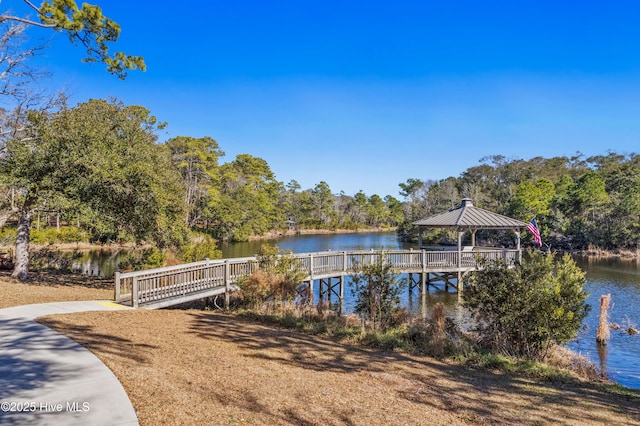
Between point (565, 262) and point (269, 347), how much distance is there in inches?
284

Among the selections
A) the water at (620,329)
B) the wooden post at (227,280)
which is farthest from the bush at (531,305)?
the wooden post at (227,280)

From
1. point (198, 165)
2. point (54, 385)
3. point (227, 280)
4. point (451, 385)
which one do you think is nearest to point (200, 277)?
point (227, 280)

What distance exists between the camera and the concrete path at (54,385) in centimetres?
414

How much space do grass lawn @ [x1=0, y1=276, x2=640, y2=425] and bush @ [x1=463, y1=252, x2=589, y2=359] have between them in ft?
5.12

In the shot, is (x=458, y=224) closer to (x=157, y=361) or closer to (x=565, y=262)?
(x=565, y=262)

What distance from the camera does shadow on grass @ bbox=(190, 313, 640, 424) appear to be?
543cm

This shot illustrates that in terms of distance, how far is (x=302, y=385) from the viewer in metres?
5.70

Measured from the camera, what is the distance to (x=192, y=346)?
7.20 m

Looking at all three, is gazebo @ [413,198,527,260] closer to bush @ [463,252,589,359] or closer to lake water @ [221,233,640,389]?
lake water @ [221,233,640,389]

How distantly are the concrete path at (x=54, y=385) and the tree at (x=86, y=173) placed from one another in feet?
21.5

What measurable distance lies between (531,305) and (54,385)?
891 centimetres

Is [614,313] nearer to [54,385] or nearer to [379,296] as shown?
[379,296]

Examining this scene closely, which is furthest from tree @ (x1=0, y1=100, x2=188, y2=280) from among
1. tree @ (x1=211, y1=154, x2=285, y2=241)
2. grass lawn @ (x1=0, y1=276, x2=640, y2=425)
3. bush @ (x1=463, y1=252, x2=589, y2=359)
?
tree @ (x1=211, y1=154, x2=285, y2=241)

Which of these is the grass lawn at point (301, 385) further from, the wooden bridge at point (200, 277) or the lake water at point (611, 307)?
the lake water at point (611, 307)
